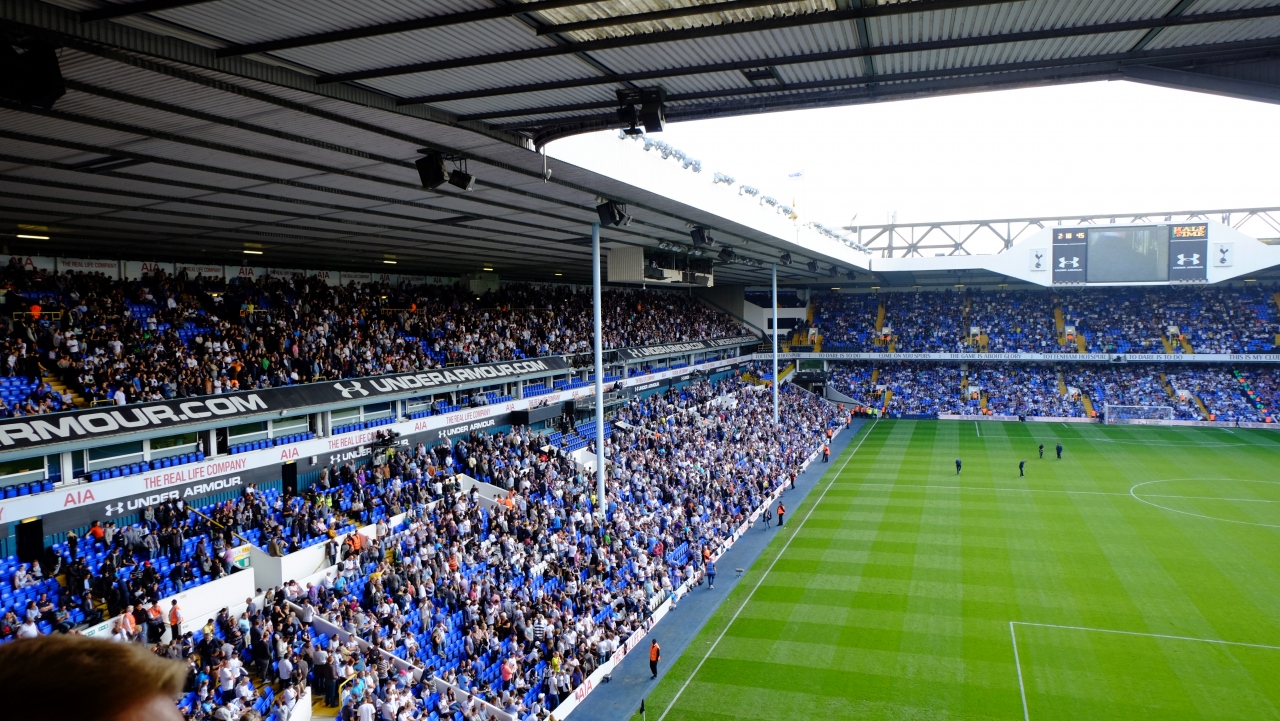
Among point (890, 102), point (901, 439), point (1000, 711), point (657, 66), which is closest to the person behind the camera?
point (657, 66)

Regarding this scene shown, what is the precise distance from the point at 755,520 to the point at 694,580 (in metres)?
6.75

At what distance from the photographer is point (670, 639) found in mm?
18453

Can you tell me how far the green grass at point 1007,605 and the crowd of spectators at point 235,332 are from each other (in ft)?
39.8

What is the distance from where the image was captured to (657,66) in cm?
935

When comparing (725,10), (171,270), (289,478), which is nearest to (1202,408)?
(289,478)

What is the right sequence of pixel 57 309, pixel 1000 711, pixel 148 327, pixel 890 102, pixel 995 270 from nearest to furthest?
pixel 890 102 → pixel 1000 711 → pixel 57 309 → pixel 148 327 → pixel 995 270

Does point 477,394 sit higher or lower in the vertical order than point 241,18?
lower

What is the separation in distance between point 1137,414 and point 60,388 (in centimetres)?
5300

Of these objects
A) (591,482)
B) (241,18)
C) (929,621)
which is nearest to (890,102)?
(241,18)

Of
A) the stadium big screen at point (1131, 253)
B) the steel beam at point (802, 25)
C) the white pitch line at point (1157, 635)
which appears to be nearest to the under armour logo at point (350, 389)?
the steel beam at point (802, 25)

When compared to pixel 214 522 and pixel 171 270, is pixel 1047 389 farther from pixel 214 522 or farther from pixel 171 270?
pixel 214 522

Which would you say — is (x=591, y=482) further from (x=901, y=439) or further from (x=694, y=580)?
(x=901, y=439)

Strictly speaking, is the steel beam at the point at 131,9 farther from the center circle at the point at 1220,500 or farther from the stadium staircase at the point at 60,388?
the center circle at the point at 1220,500

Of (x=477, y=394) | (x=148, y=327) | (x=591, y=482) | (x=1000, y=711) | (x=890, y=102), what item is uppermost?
(x=890, y=102)
